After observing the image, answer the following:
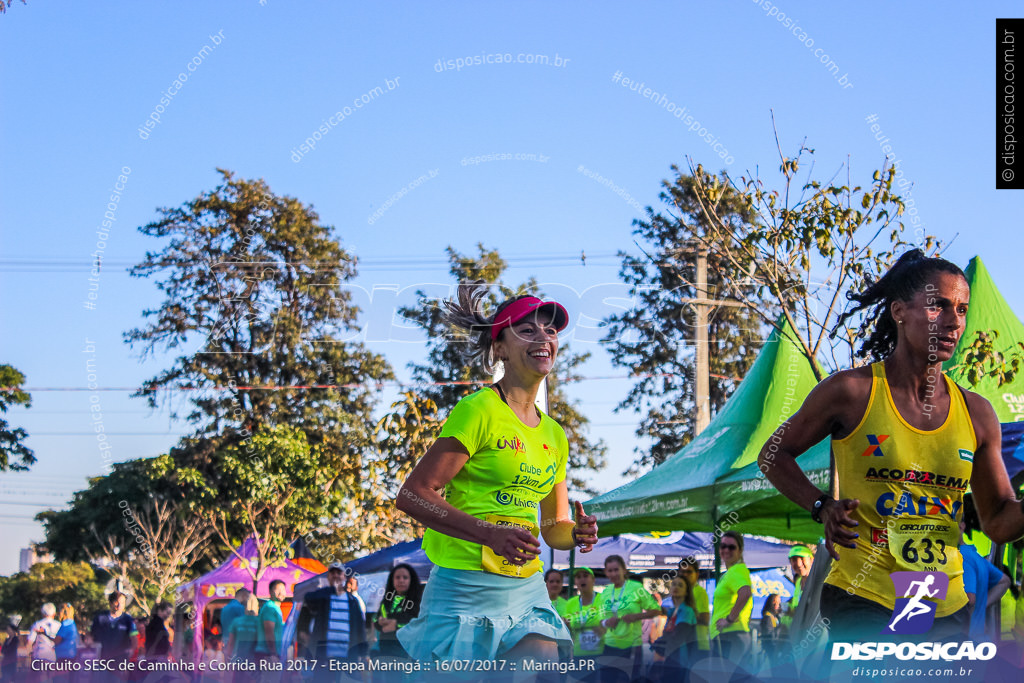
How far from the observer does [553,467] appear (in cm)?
388

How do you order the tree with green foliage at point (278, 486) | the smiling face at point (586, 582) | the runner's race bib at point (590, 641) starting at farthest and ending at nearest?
1. the tree with green foliage at point (278, 486)
2. the smiling face at point (586, 582)
3. the runner's race bib at point (590, 641)

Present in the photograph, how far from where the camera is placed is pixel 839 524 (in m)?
3.25

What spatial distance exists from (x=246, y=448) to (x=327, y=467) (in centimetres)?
364

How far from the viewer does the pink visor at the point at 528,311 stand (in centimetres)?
395

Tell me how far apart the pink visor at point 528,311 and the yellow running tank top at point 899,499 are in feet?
3.56

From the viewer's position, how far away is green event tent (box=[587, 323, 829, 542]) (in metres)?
9.05

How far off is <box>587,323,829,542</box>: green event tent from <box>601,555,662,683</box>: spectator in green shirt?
107 centimetres

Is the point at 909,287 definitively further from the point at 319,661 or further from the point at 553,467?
the point at 319,661

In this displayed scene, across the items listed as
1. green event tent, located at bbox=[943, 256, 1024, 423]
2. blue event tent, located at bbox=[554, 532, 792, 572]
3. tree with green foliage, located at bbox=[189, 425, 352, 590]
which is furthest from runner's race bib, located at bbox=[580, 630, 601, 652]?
tree with green foliage, located at bbox=[189, 425, 352, 590]

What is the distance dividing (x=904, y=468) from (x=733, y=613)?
5019 mm

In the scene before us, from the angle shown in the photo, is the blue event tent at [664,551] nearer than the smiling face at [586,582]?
No

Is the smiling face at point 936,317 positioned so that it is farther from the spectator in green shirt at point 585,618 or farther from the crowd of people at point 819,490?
the spectator in green shirt at point 585,618

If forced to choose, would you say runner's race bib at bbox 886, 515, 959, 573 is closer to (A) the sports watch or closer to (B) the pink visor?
(A) the sports watch

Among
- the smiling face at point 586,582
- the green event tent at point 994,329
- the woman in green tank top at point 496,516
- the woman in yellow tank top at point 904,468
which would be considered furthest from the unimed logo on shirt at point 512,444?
the smiling face at point 586,582
